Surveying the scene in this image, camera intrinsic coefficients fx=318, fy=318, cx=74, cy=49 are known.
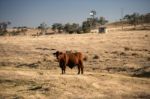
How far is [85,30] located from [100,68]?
2427 inches

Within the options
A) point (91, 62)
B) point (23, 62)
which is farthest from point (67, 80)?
point (23, 62)

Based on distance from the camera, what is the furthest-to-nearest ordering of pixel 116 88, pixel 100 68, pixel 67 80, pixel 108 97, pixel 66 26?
pixel 66 26
pixel 100 68
pixel 67 80
pixel 116 88
pixel 108 97

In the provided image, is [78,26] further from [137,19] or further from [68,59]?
[68,59]

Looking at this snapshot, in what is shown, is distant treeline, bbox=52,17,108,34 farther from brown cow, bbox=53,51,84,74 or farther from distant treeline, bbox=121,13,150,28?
brown cow, bbox=53,51,84,74

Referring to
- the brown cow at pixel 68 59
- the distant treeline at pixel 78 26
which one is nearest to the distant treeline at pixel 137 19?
the distant treeline at pixel 78 26

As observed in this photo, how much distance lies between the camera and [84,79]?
18.3 meters

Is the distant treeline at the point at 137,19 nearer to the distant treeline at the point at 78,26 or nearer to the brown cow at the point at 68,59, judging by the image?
the distant treeline at the point at 78,26

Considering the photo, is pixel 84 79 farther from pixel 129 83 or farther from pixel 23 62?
pixel 23 62

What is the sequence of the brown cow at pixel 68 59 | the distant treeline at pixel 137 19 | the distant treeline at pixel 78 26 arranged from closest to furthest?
the brown cow at pixel 68 59
the distant treeline at pixel 78 26
the distant treeline at pixel 137 19

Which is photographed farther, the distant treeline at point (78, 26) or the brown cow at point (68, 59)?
the distant treeline at point (78, 26)

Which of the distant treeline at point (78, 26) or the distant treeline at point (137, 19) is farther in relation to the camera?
the distant treeline at point (137, 19)

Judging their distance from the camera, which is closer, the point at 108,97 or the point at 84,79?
the point at 108,97

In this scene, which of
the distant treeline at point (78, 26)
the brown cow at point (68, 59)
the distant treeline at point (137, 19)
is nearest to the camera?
the brown cow at point (68, 59)

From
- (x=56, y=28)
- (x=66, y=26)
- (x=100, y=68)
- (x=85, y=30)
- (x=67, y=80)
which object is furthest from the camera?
(x=56, y=28)
